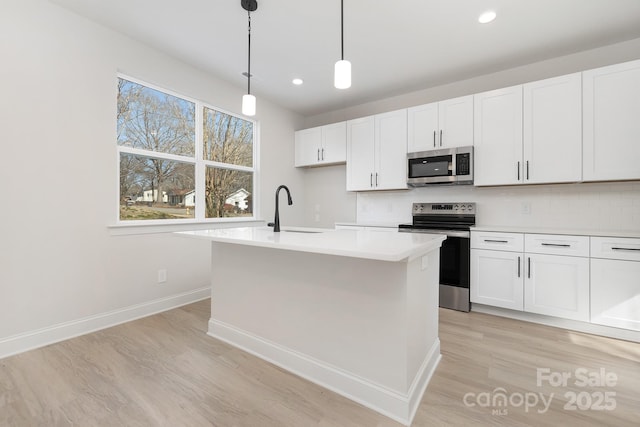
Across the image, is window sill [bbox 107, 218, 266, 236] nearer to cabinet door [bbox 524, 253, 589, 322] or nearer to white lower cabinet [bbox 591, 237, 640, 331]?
cabinet door [bbox 524, 253, 589, 322]

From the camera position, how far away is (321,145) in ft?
14.2

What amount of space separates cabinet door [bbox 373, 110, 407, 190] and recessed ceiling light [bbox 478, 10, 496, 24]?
1285 mm

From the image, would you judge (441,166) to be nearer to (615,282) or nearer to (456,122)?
(456,122)

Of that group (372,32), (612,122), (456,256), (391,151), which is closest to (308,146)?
(391,151)

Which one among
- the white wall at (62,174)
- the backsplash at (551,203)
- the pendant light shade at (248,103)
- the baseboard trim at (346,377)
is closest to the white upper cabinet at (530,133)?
the backsplash at (551,203)

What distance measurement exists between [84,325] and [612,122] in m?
4.92

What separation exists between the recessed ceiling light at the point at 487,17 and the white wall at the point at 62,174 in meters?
3.00

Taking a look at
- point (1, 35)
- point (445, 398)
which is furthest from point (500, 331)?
point (1, 35)

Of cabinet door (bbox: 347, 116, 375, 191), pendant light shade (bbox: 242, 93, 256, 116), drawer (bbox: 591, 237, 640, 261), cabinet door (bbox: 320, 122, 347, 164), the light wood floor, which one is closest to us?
the light wood floor

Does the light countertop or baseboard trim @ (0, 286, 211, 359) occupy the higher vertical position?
the light countertop

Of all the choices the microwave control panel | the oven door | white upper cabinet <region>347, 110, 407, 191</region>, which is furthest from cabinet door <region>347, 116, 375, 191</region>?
the oven door

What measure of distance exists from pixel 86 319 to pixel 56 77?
201 cm

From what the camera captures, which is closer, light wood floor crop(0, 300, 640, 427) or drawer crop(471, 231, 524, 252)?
light wood floor crop(0, 300, 640, 427)

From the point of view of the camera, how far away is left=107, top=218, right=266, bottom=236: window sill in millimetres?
2627
